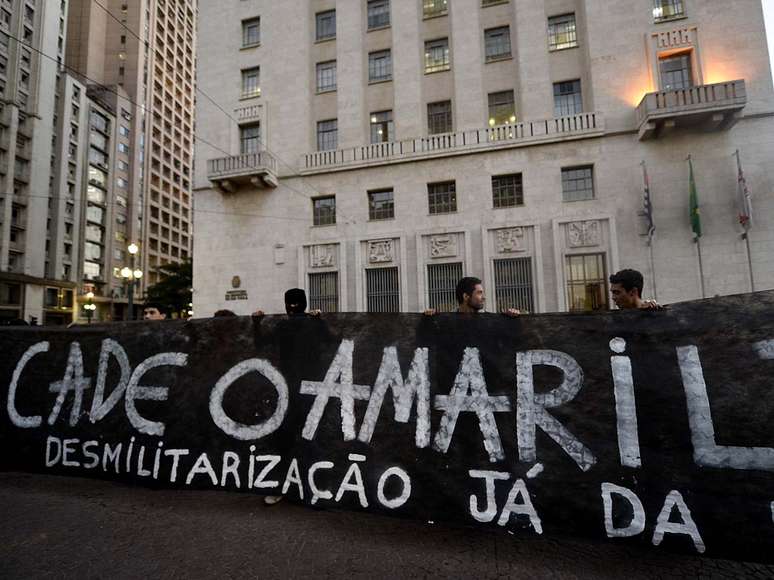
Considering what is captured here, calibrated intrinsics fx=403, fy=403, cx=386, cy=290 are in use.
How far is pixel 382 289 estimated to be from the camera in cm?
1852

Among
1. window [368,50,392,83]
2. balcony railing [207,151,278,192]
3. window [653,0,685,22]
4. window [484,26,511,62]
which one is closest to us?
window [653,0,685,22]

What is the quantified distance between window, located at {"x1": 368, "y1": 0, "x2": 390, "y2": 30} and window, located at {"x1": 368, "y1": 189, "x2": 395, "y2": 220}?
8.44 metres

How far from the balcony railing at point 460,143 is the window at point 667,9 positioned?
492 cm

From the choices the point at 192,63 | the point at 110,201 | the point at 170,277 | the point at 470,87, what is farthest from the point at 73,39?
the point at 470,87

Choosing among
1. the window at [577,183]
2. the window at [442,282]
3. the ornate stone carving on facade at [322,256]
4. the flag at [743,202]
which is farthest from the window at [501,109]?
the ornate stone carving on facade at [322,256]

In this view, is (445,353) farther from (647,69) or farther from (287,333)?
(647,69)

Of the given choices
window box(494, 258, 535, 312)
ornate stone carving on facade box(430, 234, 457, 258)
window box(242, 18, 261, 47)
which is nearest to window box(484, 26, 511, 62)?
ornate stone carving on facade box(430, 234, 457, 258)

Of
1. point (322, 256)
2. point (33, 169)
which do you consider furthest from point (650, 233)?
point (33, 169)

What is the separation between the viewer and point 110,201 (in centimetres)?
5728

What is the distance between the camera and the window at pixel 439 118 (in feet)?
61.5

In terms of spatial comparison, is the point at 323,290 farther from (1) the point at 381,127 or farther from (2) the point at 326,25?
(2) the point at 326,25

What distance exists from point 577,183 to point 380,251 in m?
8.84

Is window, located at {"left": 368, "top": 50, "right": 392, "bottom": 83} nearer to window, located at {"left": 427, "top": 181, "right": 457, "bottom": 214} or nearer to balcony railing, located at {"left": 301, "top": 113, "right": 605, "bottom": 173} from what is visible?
balcony railing, located at {"left": 301, "top": 113, "right": 605, "bottom": 173}

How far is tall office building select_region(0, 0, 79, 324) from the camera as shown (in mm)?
42281
